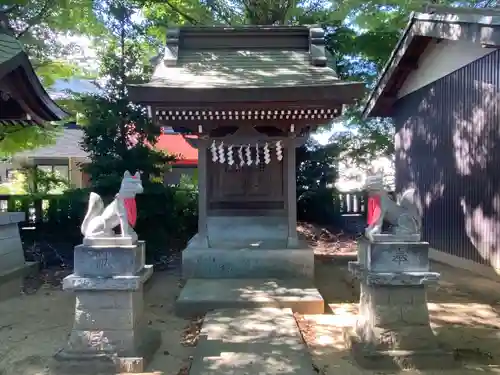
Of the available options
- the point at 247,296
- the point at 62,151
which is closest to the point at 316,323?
the point at 247,296

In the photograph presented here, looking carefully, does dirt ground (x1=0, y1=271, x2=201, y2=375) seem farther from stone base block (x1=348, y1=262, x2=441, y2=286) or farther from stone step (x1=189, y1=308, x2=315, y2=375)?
stone base block (x1=348, y1=262, x2=441, y2=286)

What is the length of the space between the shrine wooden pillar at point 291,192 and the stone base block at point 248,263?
42cm

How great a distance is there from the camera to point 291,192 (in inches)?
400

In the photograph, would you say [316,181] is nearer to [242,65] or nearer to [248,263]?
[242,65]

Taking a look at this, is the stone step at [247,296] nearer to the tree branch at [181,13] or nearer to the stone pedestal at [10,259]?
the stone pedestal at [10,259]

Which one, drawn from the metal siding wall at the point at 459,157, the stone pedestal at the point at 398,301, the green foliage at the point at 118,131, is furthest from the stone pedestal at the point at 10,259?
the metal siding wall at the point at 459,157

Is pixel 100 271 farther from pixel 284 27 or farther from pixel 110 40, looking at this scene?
pixel 110 40

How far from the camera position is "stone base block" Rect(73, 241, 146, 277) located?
535 centimetres

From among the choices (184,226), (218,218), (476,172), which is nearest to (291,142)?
(218,218)

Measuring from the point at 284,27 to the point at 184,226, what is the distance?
660cm

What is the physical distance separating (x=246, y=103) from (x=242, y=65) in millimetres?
1725

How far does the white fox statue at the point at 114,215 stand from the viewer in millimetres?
5480

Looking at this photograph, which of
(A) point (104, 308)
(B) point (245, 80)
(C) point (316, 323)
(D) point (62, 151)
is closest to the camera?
(A) point (104, 308)

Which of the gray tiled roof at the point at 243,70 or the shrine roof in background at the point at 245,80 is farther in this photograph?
the gray tiled roof at the point at 243,70
